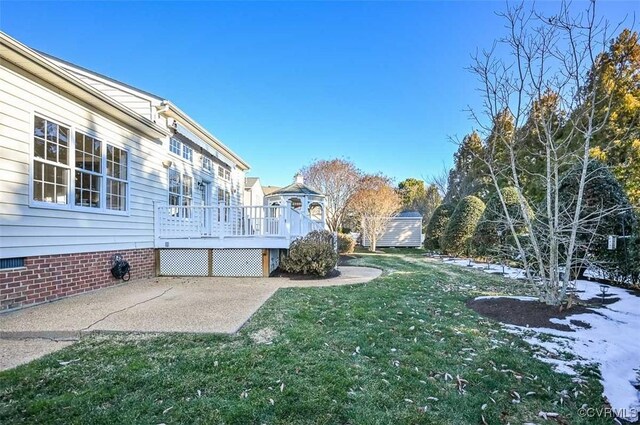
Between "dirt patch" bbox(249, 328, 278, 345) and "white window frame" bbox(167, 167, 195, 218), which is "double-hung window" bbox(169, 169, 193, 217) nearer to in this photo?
"white window frame" bbox(167, 167, 195, 218)

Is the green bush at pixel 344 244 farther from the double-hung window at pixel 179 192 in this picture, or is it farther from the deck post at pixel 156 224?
the deck post at pixel 156 224

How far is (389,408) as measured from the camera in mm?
2459

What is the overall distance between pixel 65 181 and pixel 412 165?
98.7 feet

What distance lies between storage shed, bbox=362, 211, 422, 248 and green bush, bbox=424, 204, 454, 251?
5.18 metres

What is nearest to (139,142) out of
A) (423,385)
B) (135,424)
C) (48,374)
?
(48,374)

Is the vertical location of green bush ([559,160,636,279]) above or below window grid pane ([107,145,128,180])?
below

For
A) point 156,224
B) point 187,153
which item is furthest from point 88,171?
point 187,153

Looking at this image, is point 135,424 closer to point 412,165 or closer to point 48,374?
point 48,374

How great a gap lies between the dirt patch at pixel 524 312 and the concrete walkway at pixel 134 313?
3698mm

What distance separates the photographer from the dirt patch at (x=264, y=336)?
12.2 feet

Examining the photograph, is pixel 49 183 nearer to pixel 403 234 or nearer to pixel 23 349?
pixel 23 349

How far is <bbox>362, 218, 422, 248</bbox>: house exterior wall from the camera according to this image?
79.9 feet

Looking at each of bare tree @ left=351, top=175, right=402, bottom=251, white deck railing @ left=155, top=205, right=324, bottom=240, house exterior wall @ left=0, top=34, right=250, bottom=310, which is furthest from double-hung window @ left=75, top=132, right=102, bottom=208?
bare tree @ left=351, top=175, right=402, bottom=251

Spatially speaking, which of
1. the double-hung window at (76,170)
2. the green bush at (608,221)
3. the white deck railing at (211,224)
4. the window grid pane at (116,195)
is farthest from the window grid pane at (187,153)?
the green bush at (608,221)
